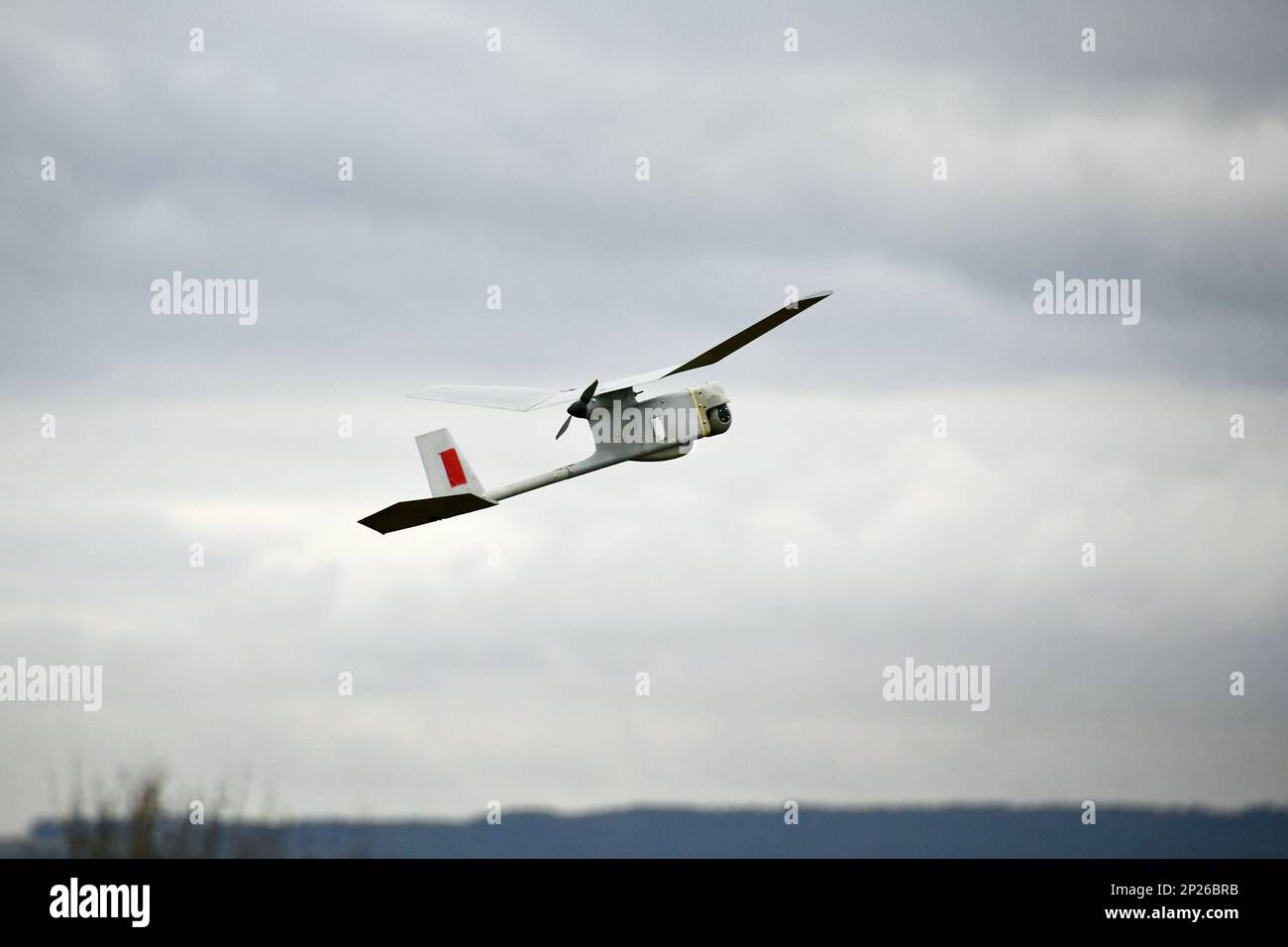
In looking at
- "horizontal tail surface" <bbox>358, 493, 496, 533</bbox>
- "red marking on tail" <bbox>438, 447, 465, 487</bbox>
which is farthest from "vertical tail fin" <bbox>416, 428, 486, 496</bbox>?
"horizontal tail surface" <bbox>358, 493, 496, 533</bbox>

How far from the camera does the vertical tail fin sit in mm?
46500

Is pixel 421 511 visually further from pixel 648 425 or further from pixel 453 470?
pixel 648 425

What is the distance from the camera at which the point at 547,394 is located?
4762cm

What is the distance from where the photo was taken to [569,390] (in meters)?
47.2

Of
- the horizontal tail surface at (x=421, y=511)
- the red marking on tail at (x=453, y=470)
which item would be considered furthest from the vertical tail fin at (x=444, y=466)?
the horizontal tail surface at (x=421, y=511)

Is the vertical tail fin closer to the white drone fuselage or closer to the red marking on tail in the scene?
the red marking on tail

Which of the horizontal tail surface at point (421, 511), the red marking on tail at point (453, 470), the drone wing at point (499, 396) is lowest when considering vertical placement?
the horizontal tail surface at point (421, 511)

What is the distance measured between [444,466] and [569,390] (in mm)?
3770

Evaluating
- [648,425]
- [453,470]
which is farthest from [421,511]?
[648,425]

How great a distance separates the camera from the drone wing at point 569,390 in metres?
44.7

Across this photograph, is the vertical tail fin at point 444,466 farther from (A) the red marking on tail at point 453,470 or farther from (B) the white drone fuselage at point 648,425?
(B) the white drone fuselage at point 648,425
